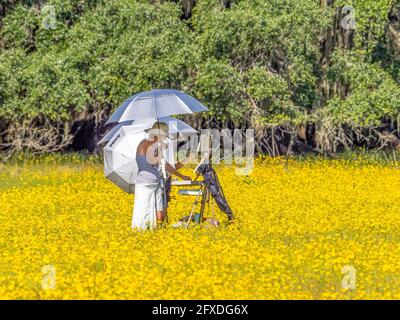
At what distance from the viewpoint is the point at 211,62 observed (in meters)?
26.9

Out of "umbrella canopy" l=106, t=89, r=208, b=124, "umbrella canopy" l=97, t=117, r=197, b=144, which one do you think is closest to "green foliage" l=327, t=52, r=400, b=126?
"umbrella canopy" l=97, t=117, r=197, b=144

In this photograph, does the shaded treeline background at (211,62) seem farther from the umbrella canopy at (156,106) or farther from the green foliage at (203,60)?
the umbrella canopy at (156,106)

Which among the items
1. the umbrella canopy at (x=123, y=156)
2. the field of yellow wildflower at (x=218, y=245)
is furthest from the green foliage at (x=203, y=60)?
the umbrella canopy at (x=123, y=156)

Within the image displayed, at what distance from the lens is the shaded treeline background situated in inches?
1057

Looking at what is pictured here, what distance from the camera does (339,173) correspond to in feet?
78.7

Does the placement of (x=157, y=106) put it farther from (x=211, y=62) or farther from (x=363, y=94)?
(x=363, y=94)

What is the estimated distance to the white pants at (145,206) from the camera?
1495 centimetres

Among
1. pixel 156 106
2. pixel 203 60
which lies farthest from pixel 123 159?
pixel 203 60

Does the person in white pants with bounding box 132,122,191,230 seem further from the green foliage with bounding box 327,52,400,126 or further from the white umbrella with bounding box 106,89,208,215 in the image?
the green foliage with bounding box 327,52,400,126

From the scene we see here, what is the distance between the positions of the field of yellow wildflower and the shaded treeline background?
4.57 m

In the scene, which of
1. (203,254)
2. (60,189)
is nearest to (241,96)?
(60,189)

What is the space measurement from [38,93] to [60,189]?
18.0 ft

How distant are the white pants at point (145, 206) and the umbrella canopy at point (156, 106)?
1.04 meters

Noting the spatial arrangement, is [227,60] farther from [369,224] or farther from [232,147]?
[369,224]
